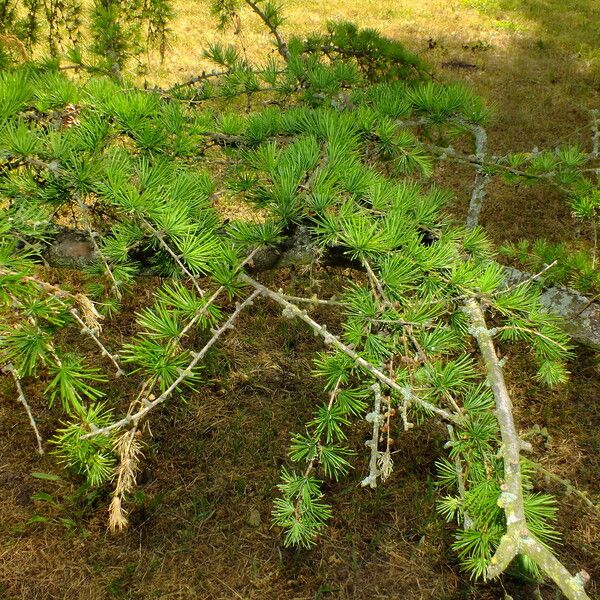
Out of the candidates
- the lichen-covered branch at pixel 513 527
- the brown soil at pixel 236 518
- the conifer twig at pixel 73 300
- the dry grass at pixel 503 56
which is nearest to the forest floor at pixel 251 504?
the brown soil at pixel 236 518

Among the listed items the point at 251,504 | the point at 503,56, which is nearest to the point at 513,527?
the point at 251,504

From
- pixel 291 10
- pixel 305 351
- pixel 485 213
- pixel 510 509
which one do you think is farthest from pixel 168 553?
pixel 291 10

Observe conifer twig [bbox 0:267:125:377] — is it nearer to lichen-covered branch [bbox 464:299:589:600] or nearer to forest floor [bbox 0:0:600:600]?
lichen-covered branch [bbox 464:299:589:600]

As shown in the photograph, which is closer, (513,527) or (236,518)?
(513,527)

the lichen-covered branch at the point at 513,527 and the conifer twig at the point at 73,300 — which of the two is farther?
the conifer twig at the point at 73,300

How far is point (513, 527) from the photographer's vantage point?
841 mm

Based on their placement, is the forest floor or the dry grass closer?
the forest floor

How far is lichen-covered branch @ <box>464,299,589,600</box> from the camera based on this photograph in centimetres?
77

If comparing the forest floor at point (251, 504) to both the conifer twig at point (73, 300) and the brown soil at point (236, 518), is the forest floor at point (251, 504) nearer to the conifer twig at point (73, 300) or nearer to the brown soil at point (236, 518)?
the brown soil at point (236, 518)

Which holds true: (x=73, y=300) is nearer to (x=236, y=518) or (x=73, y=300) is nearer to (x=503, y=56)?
(x=236, y=518)

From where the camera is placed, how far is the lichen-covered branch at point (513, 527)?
77 centimetres

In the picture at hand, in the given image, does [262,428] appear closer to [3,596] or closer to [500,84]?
[3,596]

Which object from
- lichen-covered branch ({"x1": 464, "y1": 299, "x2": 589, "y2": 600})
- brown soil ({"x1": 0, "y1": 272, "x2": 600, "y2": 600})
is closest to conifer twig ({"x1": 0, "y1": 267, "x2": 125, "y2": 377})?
lichen-covered branch ({"x1": 464, "y1": 299, "x2": 589, "y2": 600})

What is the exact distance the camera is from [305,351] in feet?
12.5
